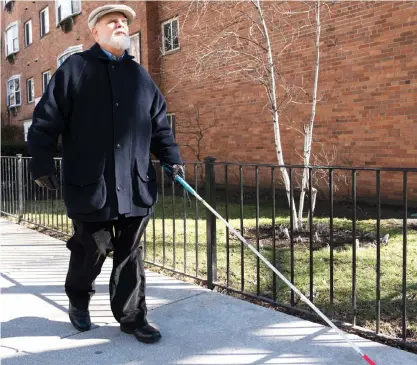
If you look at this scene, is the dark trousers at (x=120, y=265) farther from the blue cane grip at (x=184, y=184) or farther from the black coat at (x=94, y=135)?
the blue cane grip at (x=184, y=184)

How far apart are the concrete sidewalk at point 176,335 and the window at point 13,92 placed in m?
23.2

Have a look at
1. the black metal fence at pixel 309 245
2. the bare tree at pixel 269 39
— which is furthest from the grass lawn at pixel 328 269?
the bare tree at pixel 269 39

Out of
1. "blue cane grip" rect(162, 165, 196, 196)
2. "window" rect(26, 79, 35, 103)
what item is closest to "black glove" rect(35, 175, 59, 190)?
"blue cane grip" rect(162, 165, 196, 196)

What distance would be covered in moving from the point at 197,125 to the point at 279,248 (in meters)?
7.58

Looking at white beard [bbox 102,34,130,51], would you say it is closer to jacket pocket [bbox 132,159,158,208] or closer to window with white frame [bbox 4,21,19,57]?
jacket pocket [bbox 132,159,158,208]

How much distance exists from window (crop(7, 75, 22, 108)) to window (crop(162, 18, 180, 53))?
46.1ft

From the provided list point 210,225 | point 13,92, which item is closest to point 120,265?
point 210,225

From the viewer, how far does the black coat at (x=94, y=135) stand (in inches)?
107

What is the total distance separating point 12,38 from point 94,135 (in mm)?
25647

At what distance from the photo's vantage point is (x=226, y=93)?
11570 mm

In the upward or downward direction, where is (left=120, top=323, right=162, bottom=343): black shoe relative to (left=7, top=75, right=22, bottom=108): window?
downward

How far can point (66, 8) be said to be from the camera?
739 inches

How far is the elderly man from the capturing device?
2.74 metres

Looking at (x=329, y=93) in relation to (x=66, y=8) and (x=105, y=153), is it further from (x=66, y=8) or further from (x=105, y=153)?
(x=66, y=8)
